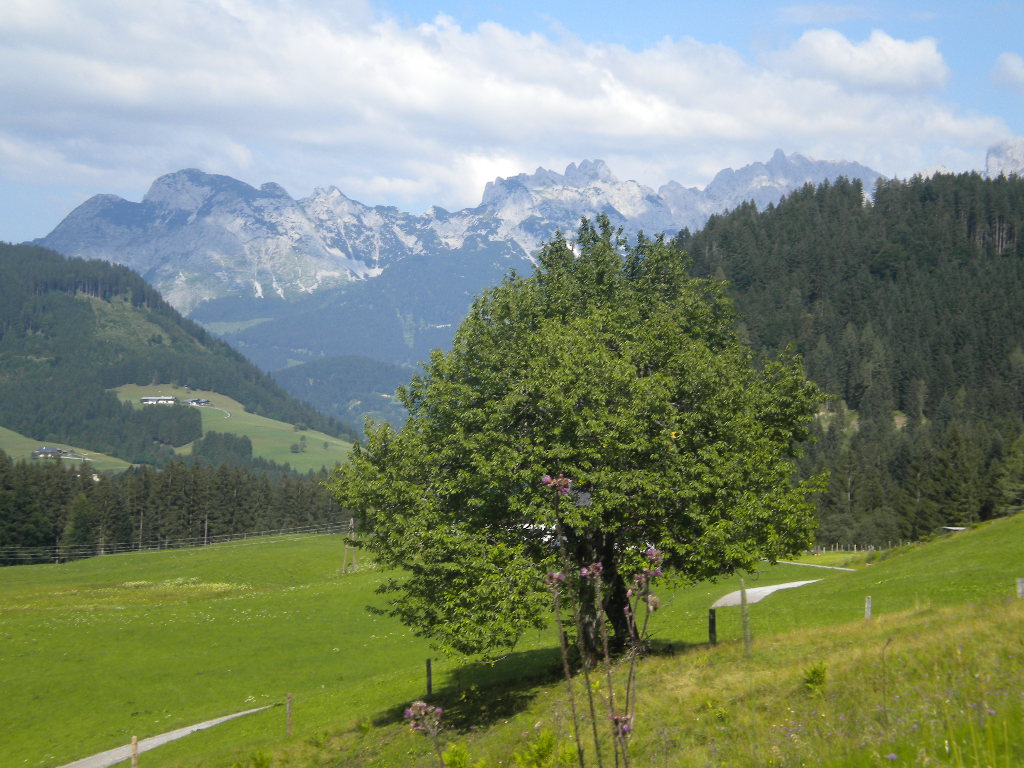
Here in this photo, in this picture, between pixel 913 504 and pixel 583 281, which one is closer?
pixel 583 281

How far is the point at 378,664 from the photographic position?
53.0 m

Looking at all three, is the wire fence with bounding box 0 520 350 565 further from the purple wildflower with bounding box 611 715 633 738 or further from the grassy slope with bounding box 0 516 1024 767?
the purple wildflower with bounding box 611 715 633 738

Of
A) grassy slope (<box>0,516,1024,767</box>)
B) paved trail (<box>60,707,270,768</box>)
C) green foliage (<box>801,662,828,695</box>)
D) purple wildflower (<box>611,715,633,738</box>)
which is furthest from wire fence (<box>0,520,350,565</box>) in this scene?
purple wildflower (<box>611,715,633,738</box>)

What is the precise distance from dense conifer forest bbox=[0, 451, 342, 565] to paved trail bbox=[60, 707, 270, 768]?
297 ft

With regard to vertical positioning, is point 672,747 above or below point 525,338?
below

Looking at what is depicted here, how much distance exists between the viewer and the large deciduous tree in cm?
2561

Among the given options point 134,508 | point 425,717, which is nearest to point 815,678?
point 425,717

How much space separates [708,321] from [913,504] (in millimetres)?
104534

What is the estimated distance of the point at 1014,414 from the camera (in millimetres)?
180000

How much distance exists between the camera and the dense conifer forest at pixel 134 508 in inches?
5413

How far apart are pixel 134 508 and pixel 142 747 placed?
134 m

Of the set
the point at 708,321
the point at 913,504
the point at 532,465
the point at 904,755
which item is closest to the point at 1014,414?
the point at 913,504

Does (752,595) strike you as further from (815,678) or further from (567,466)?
(815,678)

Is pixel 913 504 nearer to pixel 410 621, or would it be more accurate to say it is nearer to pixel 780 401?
pixel 780 401
